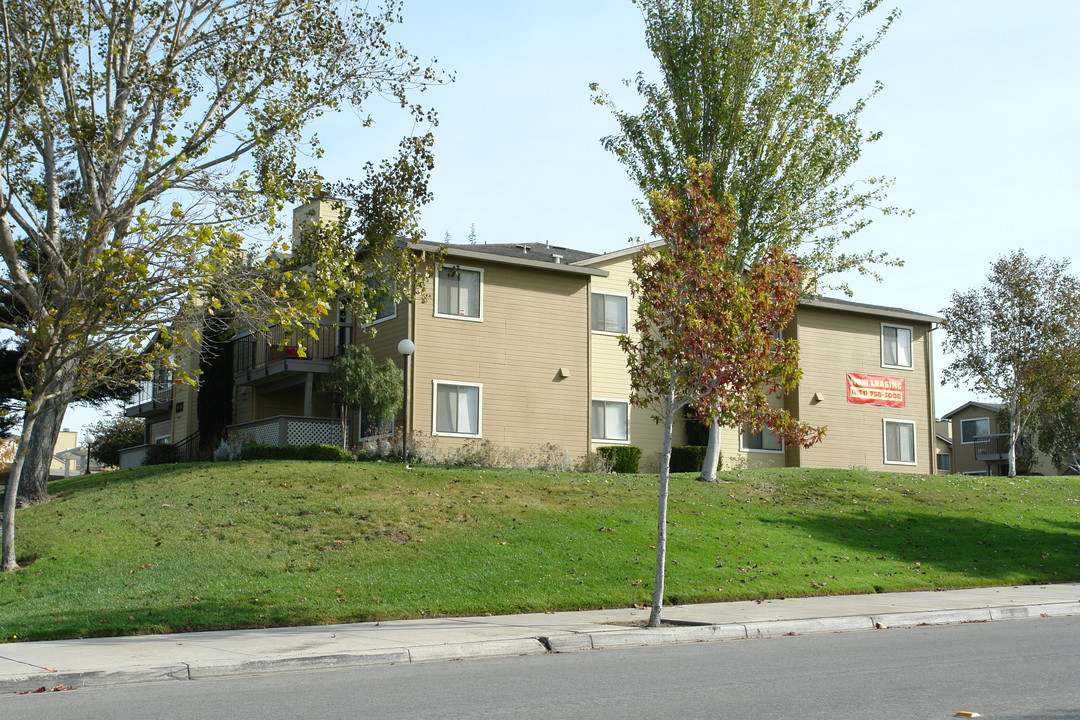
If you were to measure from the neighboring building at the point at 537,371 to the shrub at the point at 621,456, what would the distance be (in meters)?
0.72

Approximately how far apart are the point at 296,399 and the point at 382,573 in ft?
67.3

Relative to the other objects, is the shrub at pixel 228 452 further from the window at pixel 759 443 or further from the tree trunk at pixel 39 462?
the window at pixel 759 443

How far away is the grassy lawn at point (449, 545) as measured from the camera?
48.6 feet

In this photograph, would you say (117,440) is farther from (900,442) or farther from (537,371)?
(900,442)

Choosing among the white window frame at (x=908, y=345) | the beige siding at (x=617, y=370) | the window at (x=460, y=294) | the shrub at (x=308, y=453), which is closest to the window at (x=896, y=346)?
the white window frame at (x=908, y=345)

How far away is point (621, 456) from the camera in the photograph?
103 ft

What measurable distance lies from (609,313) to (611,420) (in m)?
3.50

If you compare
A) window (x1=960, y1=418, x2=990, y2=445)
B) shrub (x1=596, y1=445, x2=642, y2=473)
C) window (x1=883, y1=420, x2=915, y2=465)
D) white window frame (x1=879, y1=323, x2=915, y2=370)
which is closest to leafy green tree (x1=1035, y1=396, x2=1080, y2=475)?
window (x1=960, y1=418, x2=990, y2=445)

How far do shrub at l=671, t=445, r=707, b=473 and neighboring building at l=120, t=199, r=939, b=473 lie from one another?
75 centimetres

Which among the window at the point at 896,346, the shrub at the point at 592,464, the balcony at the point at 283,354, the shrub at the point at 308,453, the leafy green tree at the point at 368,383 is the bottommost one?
the shrub at the point at 592,464

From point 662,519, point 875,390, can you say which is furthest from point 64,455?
point 662,519

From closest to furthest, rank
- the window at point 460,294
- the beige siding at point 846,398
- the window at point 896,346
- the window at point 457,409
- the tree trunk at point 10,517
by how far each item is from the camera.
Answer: the tree trunk at point 10,517, the window at point 457,409, the window at point 460,294, the beige siding at point 846,398, the window at point 896,346

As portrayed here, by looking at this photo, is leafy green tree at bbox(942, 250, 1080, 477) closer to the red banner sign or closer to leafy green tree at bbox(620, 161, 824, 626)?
the red banner sign

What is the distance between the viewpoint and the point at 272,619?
1374 cm
